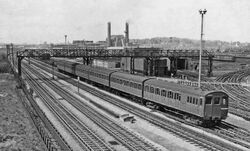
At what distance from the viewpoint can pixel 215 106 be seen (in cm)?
2555

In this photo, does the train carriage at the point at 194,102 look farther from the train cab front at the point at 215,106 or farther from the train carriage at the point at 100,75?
the train carriage at the point at 100,75

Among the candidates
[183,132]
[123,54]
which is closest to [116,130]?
[183,132]

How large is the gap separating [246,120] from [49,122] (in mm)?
19693

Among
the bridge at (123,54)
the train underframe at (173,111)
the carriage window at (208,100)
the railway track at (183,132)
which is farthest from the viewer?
the bridge at (123,54)

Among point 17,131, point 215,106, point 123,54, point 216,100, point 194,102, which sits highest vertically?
point 123,54

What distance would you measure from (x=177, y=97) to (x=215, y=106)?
420 cm

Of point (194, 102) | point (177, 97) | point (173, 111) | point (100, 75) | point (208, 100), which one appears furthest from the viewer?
point (100, 75)

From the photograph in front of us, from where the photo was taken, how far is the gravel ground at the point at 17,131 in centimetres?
2103

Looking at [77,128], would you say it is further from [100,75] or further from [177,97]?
[100,75]

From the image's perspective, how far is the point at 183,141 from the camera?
2350cm

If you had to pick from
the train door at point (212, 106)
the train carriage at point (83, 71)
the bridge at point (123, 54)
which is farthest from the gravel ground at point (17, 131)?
the bridge at point (123, 54)

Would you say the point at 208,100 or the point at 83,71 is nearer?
the point at 208,100

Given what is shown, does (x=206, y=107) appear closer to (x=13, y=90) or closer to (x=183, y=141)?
(x=183, y=141)

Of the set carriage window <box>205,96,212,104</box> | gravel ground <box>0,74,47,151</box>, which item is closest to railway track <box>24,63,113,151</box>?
gravel ground <box>0,74,47,151</box>
